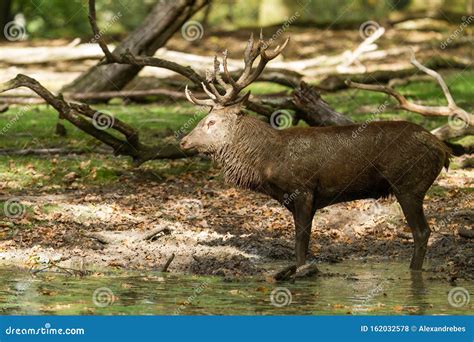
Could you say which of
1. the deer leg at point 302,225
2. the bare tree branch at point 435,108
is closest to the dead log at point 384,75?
the bare tree branch at point 435,108

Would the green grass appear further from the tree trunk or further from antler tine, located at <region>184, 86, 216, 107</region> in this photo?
antler tine, located at <region>184, 86, 216, 107</region>

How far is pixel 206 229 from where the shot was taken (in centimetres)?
1374

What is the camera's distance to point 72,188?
15.4 metres

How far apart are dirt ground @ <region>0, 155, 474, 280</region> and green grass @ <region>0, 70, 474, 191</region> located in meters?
0.53

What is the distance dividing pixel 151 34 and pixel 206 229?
6.22 metres

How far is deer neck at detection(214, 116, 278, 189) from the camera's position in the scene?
12547 mm

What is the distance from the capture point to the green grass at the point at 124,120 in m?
16.0

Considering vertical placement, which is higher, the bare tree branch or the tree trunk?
the tree trunk

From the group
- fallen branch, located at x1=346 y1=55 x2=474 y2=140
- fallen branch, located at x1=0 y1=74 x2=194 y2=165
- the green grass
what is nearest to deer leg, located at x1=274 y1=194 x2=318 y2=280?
fallen branch, located at x1=346 y1=55 x2=474 y2=140

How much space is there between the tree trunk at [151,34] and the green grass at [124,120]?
80 centimetres

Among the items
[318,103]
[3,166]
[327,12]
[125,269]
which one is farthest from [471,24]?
[125,269]

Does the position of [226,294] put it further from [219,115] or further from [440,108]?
[440,108]

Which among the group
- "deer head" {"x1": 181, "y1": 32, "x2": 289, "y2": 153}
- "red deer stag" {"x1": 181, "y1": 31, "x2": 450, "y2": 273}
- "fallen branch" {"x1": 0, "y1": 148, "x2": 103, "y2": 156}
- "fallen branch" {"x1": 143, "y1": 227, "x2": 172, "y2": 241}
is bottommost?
"fallen branch" {"x1": 143, "y1": 227, "x2": 172, "y2": 241}

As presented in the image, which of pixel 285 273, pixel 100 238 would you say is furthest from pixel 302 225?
pixel 100 238
